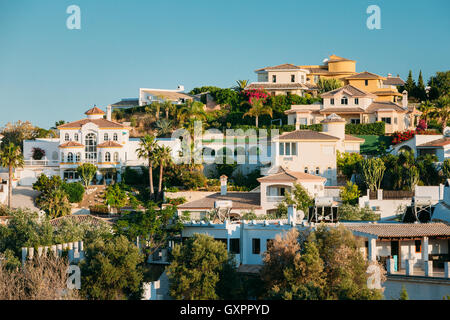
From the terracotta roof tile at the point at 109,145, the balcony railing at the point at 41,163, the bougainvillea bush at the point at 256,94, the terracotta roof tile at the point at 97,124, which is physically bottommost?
the balcony railing at the point at 41,163

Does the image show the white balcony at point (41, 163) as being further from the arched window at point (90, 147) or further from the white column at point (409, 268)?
the white column at point (409, 268)

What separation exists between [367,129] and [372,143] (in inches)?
86.7

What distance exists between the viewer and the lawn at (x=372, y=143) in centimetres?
6800

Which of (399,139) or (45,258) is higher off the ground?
(399,139)

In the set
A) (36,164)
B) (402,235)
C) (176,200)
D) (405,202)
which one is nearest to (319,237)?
(402,235)

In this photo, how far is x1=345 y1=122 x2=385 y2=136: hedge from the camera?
70625 millimetres

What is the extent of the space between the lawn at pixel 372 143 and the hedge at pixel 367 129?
101 centimetres

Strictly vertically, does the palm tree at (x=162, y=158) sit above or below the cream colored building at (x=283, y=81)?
below

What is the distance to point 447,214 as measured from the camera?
42.2 meters

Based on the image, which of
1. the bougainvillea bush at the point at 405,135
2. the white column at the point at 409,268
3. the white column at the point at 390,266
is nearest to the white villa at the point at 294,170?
the bougainvillea bush at the point at 405,135

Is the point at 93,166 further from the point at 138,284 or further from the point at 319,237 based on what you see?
the point at 319,237

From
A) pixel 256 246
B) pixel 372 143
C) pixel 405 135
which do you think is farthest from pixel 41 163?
pixel 256 246

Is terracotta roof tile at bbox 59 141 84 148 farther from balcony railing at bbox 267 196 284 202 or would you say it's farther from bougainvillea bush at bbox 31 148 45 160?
balcony railing at bbox 267 196 284 202
